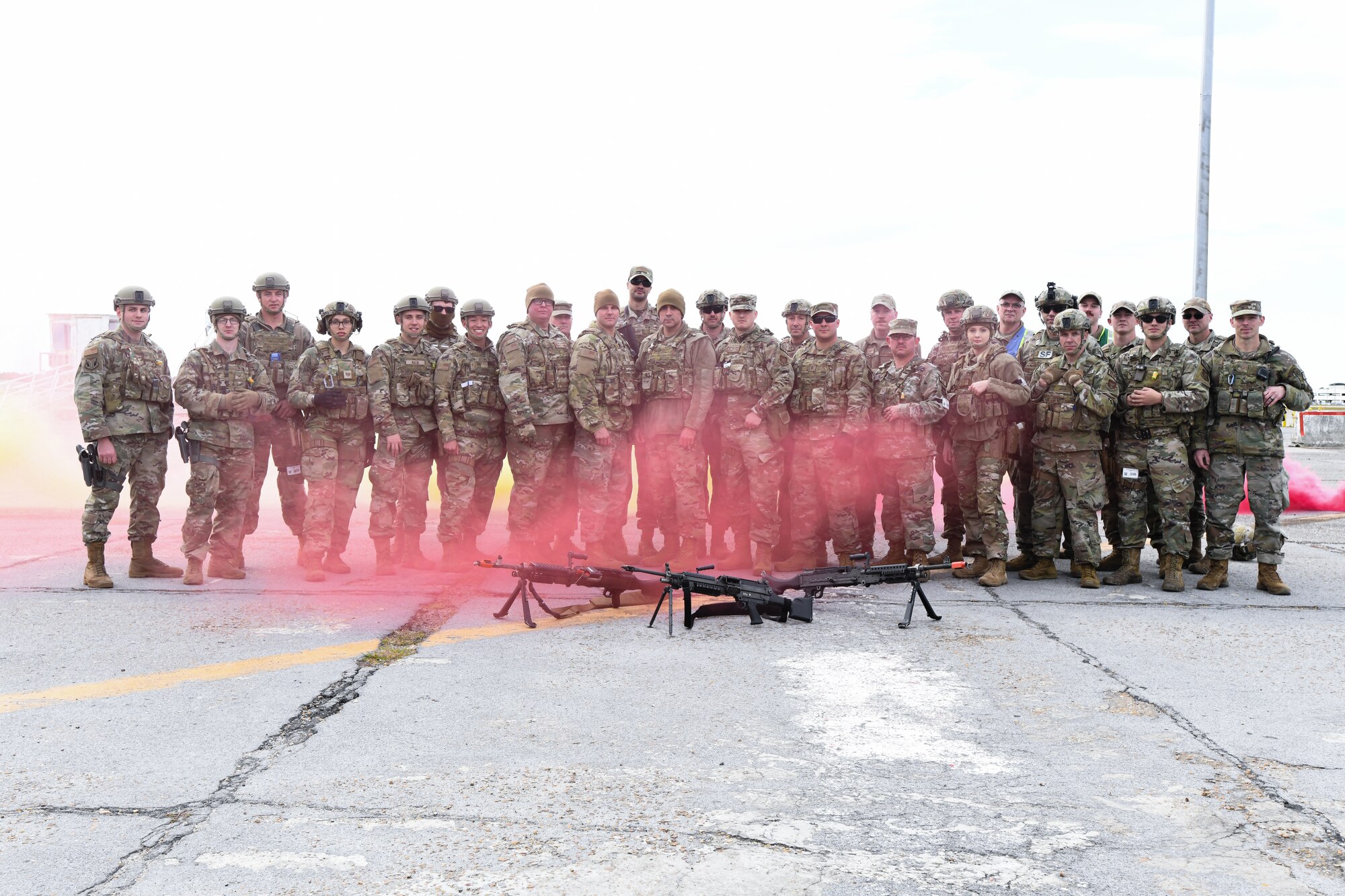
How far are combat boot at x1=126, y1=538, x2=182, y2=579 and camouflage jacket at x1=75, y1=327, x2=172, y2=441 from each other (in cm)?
89

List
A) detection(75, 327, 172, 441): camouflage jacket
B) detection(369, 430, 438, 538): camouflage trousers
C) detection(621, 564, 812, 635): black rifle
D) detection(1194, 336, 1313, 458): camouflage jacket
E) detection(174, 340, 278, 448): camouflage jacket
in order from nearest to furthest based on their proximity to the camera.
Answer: detection(621, 564, 812, 635): black rifle < detection(75, 327, 172, 441): camouflage jacket < detection(1194, 336, 1313, 458): camouflage jacket < detection(174, 340, 278, 448): camouflage jacket < detection(369, 430, 438, 538): camouflage trousers

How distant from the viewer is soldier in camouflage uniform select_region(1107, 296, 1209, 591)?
7438 mm

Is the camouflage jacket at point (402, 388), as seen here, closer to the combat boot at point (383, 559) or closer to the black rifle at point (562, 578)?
the combat boot at point (383, 559)

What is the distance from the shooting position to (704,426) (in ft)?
27.8

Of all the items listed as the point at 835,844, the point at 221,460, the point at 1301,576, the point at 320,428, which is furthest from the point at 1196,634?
the point at 221,460

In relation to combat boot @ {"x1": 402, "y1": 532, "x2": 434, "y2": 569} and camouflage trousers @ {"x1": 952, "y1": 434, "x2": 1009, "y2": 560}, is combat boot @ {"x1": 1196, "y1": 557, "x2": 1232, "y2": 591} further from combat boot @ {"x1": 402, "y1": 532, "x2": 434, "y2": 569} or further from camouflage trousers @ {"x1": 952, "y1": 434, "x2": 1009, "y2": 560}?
combat boot @ {"x1": 402, "y1": 532, "x2": 434, "y2": 569}

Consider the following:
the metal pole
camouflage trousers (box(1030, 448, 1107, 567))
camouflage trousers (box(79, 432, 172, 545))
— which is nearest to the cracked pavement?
camouflage trousers (box(79, 432, 172, 545))

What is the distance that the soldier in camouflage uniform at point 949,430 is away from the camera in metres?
8.27

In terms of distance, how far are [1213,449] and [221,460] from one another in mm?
7505

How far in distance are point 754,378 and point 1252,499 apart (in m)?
3.79

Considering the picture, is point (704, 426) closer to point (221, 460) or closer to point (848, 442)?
point (848, 442)

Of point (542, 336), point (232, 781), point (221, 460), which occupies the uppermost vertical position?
point (542, 336)

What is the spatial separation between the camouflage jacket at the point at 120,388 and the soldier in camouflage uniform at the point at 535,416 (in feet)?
8.33

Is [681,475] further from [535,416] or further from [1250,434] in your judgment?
[1250,434]
